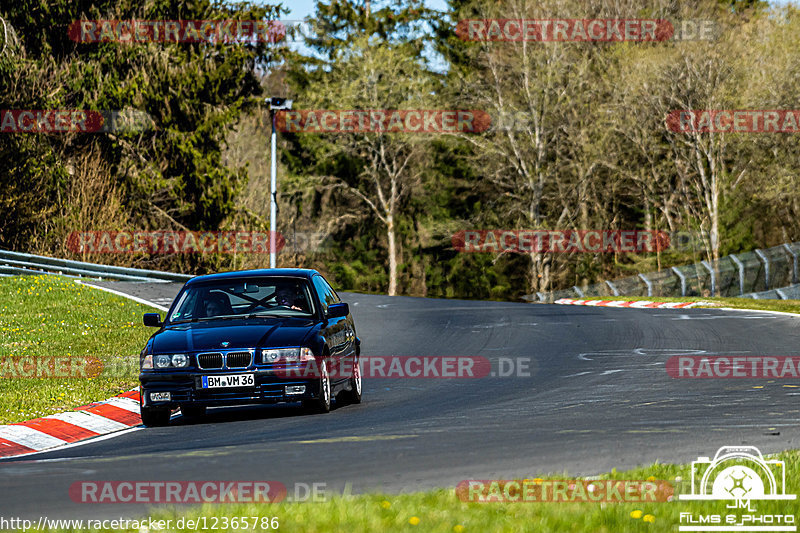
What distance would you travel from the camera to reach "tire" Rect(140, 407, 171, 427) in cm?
1196

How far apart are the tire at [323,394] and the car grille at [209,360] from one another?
105cm

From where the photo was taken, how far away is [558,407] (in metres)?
12.2

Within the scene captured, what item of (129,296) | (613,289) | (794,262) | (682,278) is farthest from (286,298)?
(613,289)

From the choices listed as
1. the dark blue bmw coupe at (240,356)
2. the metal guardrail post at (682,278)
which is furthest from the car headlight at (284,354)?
the metal guardrail post at (682,278)

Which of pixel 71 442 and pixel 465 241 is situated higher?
pixel 465 241

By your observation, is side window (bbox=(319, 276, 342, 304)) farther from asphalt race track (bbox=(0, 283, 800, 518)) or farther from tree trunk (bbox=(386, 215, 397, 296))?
tree trunk (bbox=(386, 215, 397, 296))

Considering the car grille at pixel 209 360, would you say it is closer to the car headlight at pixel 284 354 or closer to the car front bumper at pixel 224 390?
the car front bumper at pixel 224 390

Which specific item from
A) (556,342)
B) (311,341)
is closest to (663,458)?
(311,341)

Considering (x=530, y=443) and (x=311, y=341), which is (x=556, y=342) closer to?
(x=311, y=341)

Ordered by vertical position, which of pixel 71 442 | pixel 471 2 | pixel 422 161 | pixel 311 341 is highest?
pixel 471 2

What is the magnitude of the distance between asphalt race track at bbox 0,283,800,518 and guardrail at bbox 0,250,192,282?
1649cm

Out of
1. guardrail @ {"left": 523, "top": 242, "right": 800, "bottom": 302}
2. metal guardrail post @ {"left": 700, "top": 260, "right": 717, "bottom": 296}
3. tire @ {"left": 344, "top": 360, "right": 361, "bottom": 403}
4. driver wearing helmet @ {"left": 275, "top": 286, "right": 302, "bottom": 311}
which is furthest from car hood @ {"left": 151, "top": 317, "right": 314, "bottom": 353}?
metal guardrail post @ {"left": 700, "top": 260, "right": 717, "bottom": 296}

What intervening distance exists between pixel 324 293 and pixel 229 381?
2.51 meters

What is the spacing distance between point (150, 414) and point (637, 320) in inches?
587
